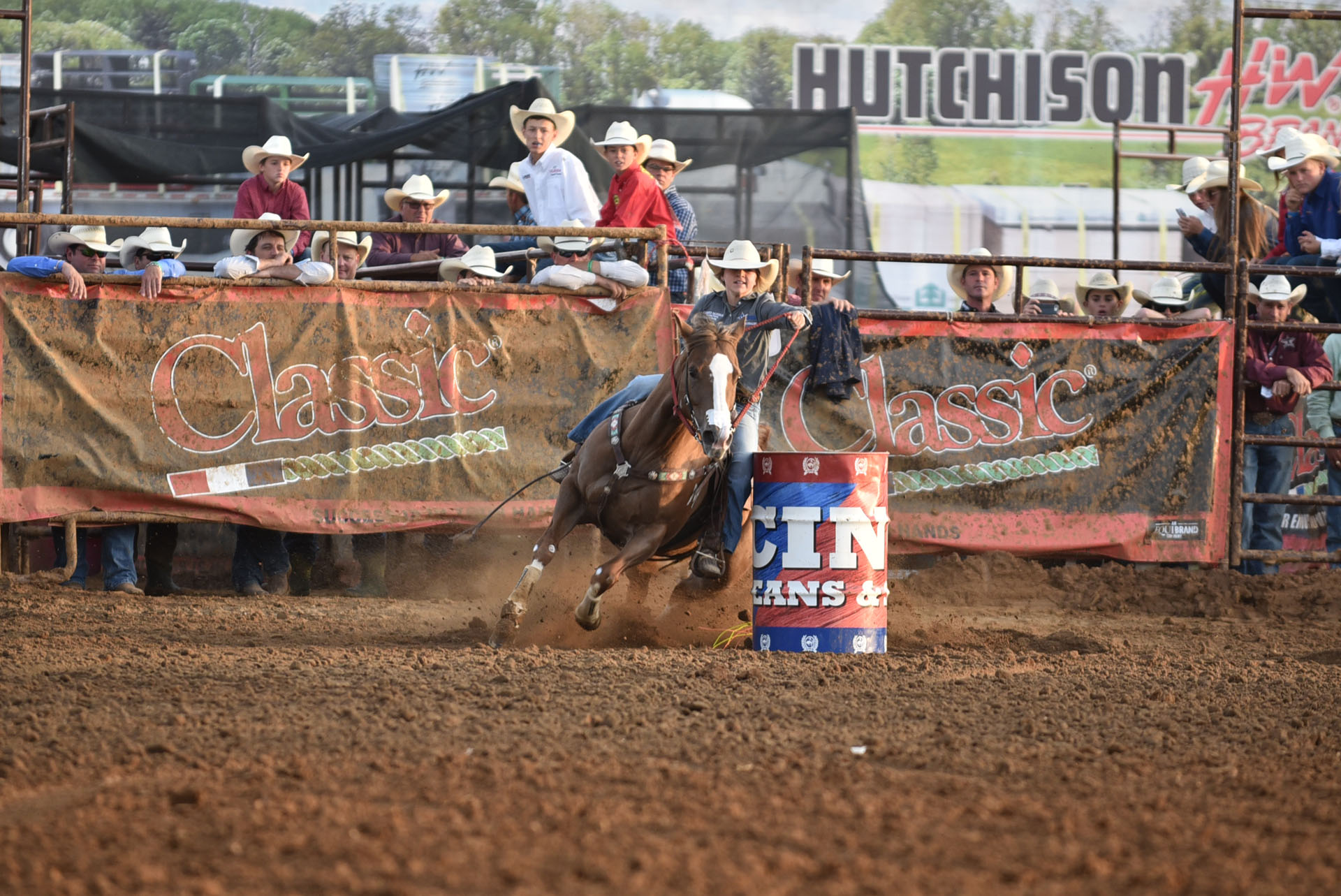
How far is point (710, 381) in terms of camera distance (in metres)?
6.68

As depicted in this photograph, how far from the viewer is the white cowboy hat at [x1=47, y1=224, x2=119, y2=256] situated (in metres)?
9.30

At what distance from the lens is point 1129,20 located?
24.5 m

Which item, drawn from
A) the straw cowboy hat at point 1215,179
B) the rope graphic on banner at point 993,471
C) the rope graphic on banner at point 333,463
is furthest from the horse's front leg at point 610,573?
the straw cowboy hat at point 1215,179

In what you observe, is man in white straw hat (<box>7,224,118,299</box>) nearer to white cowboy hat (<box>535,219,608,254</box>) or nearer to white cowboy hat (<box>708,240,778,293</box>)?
white cowboy hat (<box>535,219,608,254</box>)

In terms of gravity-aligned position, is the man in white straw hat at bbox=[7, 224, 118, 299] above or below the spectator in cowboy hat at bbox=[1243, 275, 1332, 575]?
above

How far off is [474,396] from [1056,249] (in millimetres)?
13586

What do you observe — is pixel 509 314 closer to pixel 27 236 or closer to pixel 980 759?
pixel 27 236

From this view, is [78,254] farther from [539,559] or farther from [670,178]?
[539,559]

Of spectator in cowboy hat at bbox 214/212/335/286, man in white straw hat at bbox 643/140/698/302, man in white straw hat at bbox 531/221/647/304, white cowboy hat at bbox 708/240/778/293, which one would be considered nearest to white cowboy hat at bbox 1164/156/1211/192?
man in white straw hat at bbox 643/140/698/302

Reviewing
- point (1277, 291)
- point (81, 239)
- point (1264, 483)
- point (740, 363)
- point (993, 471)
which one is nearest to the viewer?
point (740, 363)

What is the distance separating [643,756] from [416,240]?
697cm

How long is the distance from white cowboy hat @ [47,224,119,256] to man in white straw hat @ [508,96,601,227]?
2.91 metres

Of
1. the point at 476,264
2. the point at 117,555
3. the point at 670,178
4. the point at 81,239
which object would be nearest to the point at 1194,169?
the point at 670,178

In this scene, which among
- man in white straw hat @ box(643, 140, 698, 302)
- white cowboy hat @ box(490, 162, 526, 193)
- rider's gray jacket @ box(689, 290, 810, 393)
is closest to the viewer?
rider's gray jacket @ box(689, 290, 810, 393)
